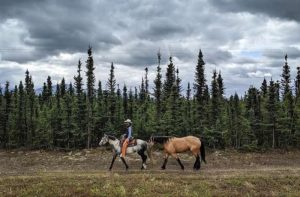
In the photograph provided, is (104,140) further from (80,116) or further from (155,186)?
(80,116)

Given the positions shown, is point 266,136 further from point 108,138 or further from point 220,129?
point 108,138

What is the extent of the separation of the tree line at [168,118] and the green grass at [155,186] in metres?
37.5

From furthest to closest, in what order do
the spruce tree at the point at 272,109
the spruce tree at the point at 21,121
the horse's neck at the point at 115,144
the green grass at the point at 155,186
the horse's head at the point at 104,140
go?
the spruce tree at the point at 21,121
the spruce tree at the point at 272,109
the horse's head at the point at 104,140
the horse's neck at the point at 115,144
the green grass at the point at 155,186

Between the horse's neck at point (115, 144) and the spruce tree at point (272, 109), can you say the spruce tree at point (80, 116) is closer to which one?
the spruce tree at point (272, 109)

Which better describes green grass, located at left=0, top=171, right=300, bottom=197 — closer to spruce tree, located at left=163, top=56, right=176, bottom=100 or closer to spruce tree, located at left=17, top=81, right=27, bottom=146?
spruce tree, located at left=163, top=56, right=176, bottom=100

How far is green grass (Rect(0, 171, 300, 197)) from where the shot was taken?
15918mm

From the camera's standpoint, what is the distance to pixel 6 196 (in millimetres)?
15492

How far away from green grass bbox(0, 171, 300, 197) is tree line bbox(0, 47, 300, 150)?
3748 centimetres

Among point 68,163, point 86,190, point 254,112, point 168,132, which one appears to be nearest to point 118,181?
point 86,190

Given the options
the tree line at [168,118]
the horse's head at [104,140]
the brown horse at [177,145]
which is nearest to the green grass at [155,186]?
the brown horse at [177,145]

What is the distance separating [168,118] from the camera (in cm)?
5875

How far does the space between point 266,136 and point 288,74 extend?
40.2ft

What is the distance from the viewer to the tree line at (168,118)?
58.9 meters

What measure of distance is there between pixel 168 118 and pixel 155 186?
41941mm
